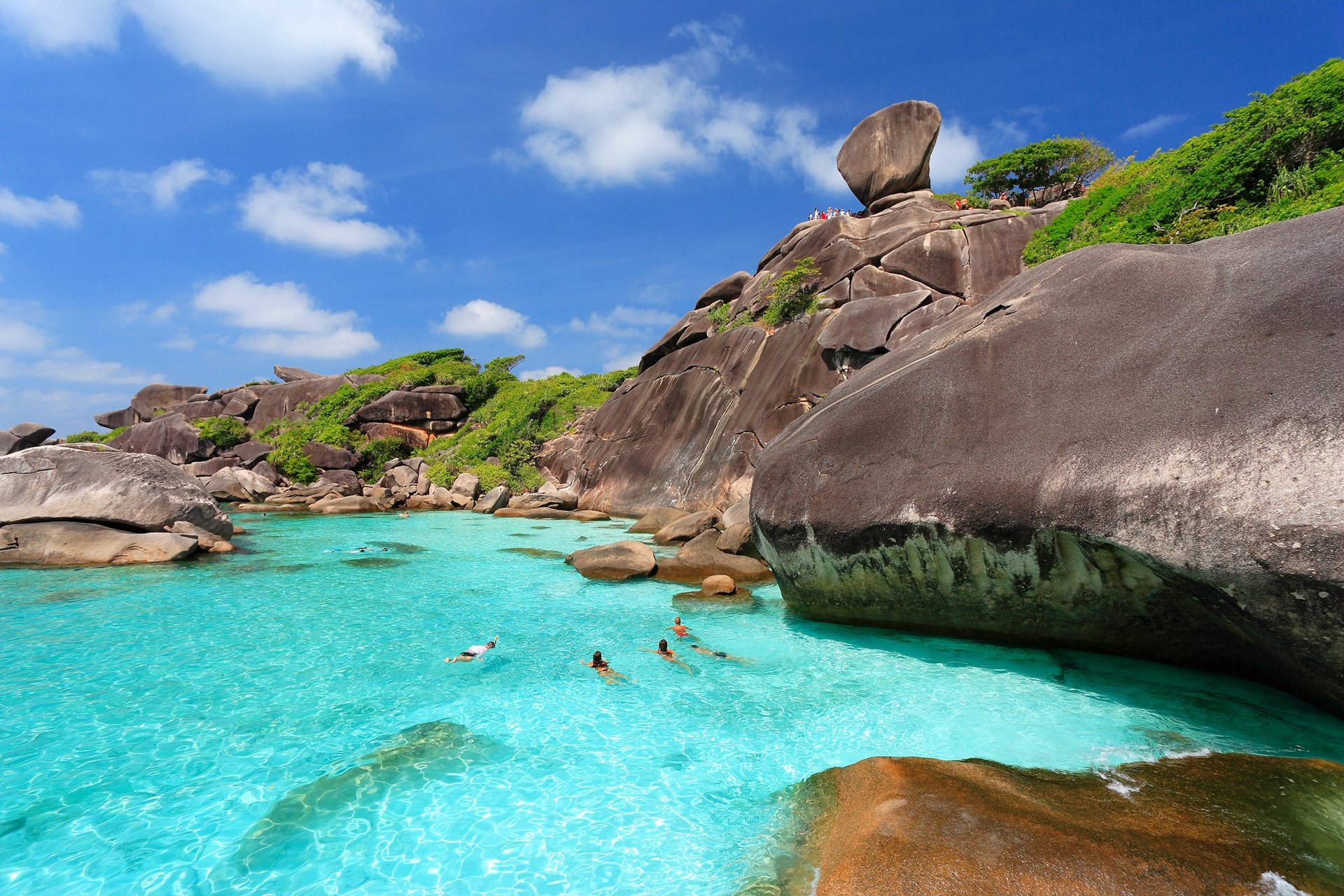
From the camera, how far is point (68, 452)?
1452 cm

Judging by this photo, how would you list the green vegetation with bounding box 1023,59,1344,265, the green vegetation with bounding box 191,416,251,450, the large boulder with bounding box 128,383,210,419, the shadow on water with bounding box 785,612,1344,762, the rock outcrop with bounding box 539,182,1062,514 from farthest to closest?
the large boulder with bounding box 128,383,210,419, the green vegetation with bounding box 191,416,251,450, the rock outcrop with bounding box 539,182,1062,514, the green vegetation with bounding box 1023,59,1344,265, the shadow on water with bounding box 785,612,1344,762

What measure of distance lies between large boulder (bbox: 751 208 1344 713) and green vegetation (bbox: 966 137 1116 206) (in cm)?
2742

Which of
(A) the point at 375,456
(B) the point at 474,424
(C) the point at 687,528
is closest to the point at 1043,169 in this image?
(C) the point at 687,528

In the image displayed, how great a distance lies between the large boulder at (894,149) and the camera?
82.8 ft

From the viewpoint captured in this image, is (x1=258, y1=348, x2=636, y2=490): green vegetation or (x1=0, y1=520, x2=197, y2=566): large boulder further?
(x1=258, y1=348, x2=636, y2=490): green vegetation

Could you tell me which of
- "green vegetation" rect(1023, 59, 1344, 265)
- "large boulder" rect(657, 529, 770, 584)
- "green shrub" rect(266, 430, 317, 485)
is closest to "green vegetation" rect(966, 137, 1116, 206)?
"green vegetation" rect(1023, 59, 1344, 265)

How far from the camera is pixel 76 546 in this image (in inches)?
532

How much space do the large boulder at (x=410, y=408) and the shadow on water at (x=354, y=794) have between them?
3469 cm

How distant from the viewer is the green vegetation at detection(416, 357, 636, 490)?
3194 centimetres

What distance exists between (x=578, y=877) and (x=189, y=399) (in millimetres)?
55892

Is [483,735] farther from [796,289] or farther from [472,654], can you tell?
[796,289]

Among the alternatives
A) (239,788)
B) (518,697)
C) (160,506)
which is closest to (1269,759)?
(518,697)

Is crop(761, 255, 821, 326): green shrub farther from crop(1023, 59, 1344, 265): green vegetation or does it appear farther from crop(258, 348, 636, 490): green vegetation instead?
crop(258, 348, 636, 490): green vegetation

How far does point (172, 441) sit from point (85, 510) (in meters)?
28.9
